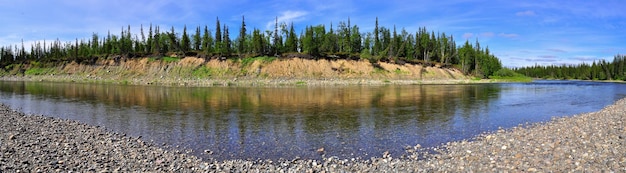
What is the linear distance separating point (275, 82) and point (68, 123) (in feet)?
232

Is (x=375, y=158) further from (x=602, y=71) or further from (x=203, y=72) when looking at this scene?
(x=602, y=71)

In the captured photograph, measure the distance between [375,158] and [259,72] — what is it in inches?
3545

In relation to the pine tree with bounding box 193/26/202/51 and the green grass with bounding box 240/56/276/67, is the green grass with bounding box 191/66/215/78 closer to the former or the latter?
the green grass with bounding box 240/56/276/67

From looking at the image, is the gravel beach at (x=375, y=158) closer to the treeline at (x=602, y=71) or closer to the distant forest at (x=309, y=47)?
the distant forest at (x=309, y=47)

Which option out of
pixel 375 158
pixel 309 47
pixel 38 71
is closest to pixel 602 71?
pixel 309 47

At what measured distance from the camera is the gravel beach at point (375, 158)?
10.9 meters

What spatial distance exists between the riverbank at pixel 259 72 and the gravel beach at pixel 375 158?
74.8 metres

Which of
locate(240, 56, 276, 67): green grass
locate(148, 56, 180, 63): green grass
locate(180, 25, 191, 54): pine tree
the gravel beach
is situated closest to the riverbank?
locate(240, 56, 276, 67): green grass

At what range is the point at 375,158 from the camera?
43.3 feet

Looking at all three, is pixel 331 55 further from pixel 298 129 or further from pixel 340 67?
pixel 298 129

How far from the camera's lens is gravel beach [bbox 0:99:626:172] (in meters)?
10.9

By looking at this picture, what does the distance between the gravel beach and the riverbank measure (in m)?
74.8

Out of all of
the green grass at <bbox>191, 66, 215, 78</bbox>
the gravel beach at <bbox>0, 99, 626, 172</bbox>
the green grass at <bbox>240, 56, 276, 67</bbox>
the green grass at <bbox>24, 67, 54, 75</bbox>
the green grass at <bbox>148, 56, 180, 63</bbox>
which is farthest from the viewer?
the green grass at <bbox>24, 67, 54, 75</bbox>

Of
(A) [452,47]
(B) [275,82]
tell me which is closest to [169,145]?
(B) [275,82]
